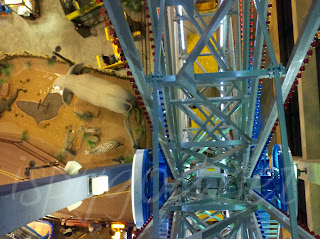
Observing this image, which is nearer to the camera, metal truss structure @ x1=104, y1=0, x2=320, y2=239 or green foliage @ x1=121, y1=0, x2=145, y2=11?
metal truss structure @ x1=104, y1=0, x2=320, y2=239

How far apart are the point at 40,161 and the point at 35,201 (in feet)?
35.1

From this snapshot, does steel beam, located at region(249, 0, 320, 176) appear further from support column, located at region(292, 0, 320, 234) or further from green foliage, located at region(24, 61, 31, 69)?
green foliage, located at region(24, 61, 31, 69)

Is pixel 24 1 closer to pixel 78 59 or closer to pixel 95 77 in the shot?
pixel 78 59

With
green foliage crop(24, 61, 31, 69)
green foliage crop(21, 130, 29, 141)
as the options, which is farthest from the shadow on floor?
green foliage crop(24, 61, 31, 69)

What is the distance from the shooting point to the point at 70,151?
43.1 feet

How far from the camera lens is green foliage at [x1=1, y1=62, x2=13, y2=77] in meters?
13.8

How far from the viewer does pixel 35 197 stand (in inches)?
133

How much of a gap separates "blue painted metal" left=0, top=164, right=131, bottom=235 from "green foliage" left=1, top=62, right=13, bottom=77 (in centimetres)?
1125

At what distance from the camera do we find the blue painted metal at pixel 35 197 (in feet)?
9.57

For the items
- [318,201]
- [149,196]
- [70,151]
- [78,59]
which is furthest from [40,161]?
[318,201]

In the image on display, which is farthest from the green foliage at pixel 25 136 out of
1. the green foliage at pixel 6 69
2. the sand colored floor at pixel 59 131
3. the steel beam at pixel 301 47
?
the steel beam at pixel 301 47

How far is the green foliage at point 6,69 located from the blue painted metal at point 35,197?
11251 millimetres

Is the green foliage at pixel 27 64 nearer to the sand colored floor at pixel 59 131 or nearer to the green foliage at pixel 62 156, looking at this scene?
the sand colored floor at pixel 59 131

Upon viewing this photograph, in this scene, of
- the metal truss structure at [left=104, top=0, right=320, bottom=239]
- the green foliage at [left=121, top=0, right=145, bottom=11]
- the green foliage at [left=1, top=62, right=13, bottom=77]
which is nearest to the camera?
the metal truss structure at [left=104, top=0, right=320, bottom=239]
